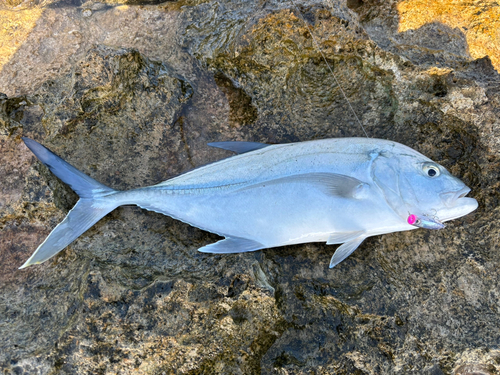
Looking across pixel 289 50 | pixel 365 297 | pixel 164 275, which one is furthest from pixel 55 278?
pixel 289 50

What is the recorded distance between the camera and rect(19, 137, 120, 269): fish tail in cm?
178

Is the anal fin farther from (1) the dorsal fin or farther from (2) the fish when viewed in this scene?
(1) the dorsal fin

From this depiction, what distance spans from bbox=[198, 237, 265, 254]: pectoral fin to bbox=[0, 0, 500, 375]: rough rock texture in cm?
5

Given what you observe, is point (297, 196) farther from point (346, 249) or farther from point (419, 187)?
point (419, 187)

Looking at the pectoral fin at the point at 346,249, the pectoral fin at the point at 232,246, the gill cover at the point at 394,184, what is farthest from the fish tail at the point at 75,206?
the gill cover at the point at 394,184

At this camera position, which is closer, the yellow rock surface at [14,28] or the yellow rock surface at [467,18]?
the yellow rock surface at [14,28]

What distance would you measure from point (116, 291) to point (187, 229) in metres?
0.57

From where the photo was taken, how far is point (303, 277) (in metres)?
1.91

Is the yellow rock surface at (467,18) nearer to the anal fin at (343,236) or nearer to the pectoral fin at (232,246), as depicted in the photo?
the anal fin at (343,236)

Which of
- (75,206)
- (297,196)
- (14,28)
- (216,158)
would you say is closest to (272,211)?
(297,196)

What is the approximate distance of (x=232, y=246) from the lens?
1.83m

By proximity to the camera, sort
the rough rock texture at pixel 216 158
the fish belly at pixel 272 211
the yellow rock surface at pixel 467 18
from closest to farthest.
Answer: the rough rock texture at pixel 216 158, the fish belly at pixel 272 211, the yellow rock surface at pixel 467 18

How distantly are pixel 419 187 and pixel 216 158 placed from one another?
1.25 m

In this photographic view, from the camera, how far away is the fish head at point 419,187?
1.72 metres
